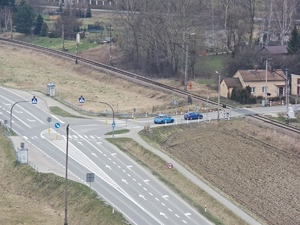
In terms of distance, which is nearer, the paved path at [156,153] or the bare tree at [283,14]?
the paved path at [156,153]

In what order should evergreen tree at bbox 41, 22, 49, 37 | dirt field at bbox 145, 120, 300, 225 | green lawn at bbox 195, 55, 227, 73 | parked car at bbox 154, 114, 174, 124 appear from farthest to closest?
1. evergreen tree at bbox 41, 22, 49, 37
2. green lawn at bbox 195, 55, 227, 73
3. parked car at bbox 154, 114, 174, 124
4. dirt field at bbox 145, 120, 300, 225

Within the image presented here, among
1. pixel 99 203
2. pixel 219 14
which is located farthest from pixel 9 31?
pixel 99 203

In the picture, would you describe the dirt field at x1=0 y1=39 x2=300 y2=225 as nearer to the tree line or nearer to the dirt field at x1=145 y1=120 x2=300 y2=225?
the dirt field at x1=145 y1=120 x2=300 y2=225

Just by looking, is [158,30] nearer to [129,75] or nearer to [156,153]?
[129,75]

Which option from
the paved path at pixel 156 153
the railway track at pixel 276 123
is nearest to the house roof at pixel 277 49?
the railway track at pixel 276 123

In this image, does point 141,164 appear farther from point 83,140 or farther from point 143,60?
point 143,60

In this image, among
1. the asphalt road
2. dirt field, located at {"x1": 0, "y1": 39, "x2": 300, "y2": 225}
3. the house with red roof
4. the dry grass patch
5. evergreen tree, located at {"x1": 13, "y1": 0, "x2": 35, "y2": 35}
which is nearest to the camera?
the asphalt road

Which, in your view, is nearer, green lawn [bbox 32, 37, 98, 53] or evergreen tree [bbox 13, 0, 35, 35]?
green lawn [bbox 32, 37, 98, 53]

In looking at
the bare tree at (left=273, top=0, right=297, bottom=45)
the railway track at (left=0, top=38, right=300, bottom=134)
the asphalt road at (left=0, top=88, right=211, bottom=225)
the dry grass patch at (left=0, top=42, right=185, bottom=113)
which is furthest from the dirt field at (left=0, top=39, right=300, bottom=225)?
the bare tree at (left=273, top=0, right=297, bottom=45)

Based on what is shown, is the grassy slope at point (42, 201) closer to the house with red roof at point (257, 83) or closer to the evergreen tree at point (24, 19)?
the house with red roof at point (257, 83)
